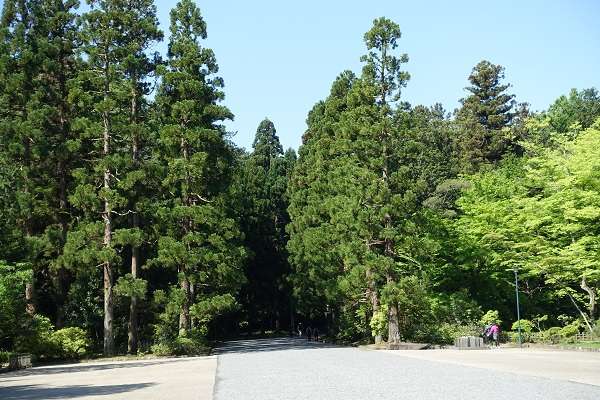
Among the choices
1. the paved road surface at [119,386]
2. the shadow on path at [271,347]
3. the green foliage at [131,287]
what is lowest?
the shadow on path at [271,347]

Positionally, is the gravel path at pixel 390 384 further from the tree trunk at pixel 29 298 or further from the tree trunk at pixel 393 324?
the tree trunk at pixel 29 298

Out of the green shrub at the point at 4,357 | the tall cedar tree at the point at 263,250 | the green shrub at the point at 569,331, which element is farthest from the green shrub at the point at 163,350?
the tall cedar tree at the point at 263,250

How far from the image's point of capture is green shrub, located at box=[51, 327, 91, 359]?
88.4ft

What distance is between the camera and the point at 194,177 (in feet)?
92.7

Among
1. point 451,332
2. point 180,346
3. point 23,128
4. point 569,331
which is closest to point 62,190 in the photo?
point 23,128

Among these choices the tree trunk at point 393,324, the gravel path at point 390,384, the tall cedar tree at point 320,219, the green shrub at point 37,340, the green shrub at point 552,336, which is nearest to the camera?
the gravel path at point 390,384

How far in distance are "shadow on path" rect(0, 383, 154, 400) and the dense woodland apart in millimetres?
9990

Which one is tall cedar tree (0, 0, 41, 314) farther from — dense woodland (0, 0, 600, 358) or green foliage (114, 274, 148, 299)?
green foliage (114, 274, 148, 299)

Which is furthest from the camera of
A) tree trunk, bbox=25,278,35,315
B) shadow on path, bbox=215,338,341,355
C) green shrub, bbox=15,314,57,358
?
shadow on path, bbox=215,338,341,355

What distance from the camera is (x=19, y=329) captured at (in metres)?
25.7

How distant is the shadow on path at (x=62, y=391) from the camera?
12.6 m

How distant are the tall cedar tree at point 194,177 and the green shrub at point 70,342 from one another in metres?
4.60

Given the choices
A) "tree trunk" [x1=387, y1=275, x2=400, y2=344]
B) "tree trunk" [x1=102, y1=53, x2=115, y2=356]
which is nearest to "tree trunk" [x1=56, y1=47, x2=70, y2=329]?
"tree trunk" [x1=102, y1=53, x2=115, y2=356]

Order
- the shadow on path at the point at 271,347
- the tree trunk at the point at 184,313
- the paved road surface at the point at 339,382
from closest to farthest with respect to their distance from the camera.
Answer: the paved road surface at the point at 339,382 < the tree trunk at the point at 184,313 < the shadow on path at the point at 271,347
